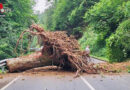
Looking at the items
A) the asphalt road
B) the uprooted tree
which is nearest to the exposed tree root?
the uprooted tree

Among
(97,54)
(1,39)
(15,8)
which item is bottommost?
(97,54)

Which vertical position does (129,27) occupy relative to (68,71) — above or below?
above

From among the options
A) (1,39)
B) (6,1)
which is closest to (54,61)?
(1,39)

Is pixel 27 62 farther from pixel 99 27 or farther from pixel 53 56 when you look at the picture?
pixel 99 27

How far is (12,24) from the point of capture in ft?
83.8

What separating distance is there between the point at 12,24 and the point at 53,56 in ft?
46.4

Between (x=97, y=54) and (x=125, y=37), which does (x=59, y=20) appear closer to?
(x=97, y=54)

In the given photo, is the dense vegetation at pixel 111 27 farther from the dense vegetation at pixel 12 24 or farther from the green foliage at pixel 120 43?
the dense vegetation at pixel 12 24

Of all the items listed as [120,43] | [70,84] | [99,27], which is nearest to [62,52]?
[70,84]

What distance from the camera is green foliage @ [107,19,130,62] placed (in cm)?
1696

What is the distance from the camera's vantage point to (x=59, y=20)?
58.2 meters

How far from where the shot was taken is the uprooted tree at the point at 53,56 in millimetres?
12734

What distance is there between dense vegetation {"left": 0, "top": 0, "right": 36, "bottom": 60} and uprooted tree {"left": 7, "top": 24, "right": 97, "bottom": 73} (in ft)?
31.7

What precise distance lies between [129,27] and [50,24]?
5765 cm
